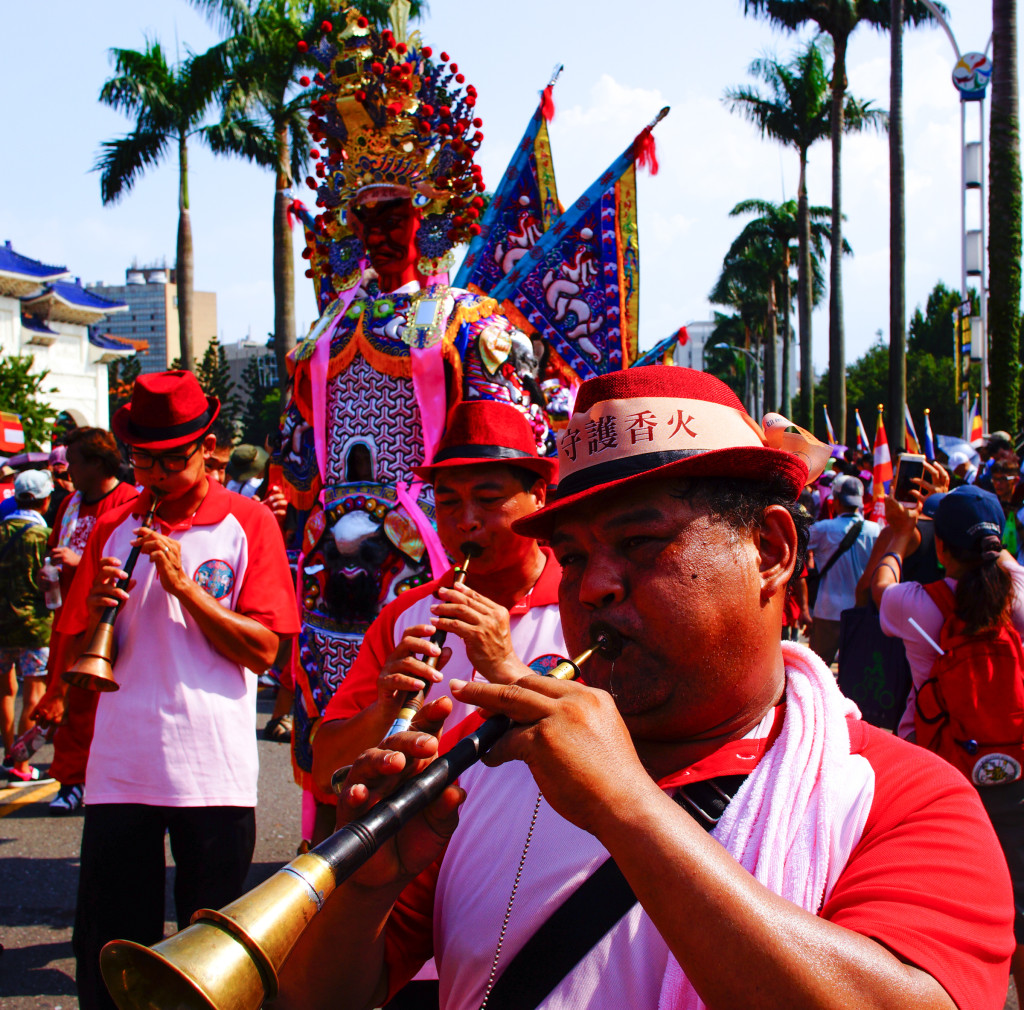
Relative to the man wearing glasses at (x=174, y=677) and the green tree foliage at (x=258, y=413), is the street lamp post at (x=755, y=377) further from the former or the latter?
the man wearing glasses at (x=174, y=677)

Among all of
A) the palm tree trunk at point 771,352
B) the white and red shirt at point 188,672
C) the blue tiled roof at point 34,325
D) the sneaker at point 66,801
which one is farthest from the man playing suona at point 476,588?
the palm tree trunk at point 771,352

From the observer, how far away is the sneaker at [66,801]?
6121mm

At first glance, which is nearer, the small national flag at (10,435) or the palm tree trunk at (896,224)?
the small national flag at (10,435)

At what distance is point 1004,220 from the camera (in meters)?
13.4

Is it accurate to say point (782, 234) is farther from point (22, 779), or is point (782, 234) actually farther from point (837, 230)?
point (22, 779)

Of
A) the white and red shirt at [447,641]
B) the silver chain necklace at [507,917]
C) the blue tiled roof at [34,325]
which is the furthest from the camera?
the blue tiled roof at [34,325]

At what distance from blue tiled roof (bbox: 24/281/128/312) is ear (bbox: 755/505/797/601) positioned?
41.6 m

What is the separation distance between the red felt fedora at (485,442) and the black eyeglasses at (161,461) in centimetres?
99

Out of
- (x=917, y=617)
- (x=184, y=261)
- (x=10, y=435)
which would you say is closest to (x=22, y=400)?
(x=184, y=261)

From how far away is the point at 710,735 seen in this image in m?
1.50

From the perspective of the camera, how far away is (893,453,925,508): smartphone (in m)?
4.76

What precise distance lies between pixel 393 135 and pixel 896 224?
1683 cm

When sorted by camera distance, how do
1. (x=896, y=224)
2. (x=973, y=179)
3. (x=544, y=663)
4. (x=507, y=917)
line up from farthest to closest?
(x=896, y=224)
(x=973, y=179)
(x=544, y=663)
(x=507, y=917)

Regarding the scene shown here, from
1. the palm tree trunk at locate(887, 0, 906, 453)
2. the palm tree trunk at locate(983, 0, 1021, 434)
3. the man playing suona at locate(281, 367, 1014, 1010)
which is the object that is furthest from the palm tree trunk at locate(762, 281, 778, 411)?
the man playing suona at locate(281, 367, 1014, 1010)
